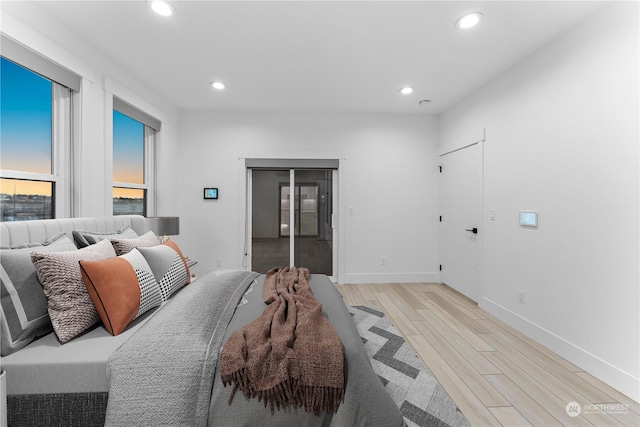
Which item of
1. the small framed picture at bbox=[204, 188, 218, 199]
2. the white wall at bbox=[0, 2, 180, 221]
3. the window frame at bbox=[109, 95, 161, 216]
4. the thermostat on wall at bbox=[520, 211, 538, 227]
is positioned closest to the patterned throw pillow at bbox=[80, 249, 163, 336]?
the white wall at bbox=[0, 2, 180, 221]

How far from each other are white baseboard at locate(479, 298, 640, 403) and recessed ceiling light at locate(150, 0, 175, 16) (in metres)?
4.10

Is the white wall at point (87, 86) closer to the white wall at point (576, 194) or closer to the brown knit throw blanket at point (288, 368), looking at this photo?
the brown knit throw blanket at point (288, 368)

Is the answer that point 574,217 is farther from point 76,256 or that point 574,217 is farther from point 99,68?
point 99,68

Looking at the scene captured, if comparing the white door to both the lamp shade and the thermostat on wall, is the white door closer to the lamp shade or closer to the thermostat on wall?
the thermostat on wall

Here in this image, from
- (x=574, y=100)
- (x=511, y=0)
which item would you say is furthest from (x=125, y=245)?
(x=574, y=100)

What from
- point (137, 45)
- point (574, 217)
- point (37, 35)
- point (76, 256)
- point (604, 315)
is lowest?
point (604, 315)

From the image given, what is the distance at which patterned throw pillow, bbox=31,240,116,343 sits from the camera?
4.36 ft

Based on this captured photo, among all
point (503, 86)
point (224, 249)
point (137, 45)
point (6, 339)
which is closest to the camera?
point (6, 339)

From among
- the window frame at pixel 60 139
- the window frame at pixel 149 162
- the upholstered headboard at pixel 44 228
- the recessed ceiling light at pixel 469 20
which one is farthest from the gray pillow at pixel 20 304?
the recessed ceiling light at pixel 469 20

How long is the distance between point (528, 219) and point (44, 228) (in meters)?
3.89

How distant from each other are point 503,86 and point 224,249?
4.24m

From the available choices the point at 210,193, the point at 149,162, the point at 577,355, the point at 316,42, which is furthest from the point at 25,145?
the point at 577,355

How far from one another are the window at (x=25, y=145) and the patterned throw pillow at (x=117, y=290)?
1.23m

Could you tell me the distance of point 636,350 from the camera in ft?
5.81
